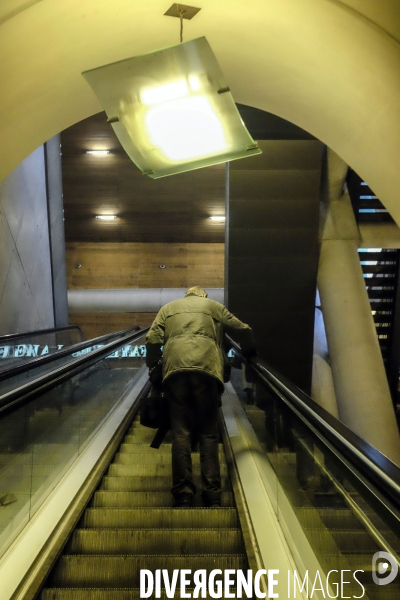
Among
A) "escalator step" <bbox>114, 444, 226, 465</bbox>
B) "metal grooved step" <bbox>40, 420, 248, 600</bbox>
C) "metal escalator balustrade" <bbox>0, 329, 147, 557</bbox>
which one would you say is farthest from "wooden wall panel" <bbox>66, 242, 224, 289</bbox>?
"metal grooved step" <bbox>40, 420, 248, 600</bbox>

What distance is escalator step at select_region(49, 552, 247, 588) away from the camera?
8.19 feet

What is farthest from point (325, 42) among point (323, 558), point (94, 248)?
point (94, 248)

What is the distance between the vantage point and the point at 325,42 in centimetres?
308

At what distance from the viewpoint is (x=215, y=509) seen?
3129mm

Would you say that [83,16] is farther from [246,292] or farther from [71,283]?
[71,283]

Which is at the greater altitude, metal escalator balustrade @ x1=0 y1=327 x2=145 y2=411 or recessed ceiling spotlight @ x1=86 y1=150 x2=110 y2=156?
recessed ceiling spotlight @ x1=86 y1=150 x2=110 y2=156

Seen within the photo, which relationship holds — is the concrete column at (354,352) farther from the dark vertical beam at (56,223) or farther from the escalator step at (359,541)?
the escalator step at (359,541)

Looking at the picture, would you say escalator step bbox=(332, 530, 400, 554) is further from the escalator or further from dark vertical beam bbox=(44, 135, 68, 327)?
dark vertical beam bbox=(44, 135, 68, 327)

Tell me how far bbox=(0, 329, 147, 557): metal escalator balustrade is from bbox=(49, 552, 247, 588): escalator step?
0.32 meters

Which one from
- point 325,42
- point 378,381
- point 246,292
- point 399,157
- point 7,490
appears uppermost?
point 325,42

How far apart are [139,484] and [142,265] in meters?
10.5

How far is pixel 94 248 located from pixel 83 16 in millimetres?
11031

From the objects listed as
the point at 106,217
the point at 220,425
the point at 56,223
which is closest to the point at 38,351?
the point at 56,223

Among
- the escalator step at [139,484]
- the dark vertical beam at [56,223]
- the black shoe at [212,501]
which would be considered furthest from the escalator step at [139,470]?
the dark vertical beam at [56,223]
